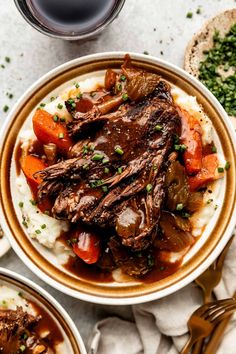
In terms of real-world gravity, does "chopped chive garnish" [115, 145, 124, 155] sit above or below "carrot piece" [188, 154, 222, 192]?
above

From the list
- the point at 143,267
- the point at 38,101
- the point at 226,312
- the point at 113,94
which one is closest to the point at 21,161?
the point at 38,101

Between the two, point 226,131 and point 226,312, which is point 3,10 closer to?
point 226,131

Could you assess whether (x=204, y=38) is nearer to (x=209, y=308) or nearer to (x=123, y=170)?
(x=123, y=170)

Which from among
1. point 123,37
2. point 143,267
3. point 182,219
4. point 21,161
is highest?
point 123,37

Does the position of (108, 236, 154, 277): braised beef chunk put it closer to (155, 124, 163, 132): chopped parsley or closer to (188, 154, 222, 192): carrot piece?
(188, 154, 222, 192): carrot piece

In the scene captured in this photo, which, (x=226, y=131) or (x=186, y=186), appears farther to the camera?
(x=226, y=131)

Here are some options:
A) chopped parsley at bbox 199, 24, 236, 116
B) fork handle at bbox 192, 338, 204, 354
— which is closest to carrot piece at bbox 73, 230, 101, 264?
fork handle at bbox 192, 338, 204, 354
